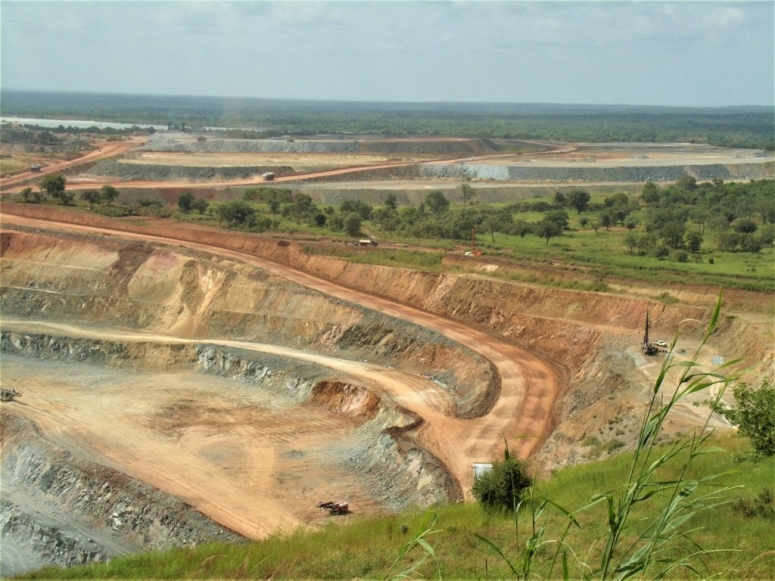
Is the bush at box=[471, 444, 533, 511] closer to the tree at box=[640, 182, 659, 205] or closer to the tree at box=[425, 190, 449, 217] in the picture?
the tree at box=[425, 190, 449, 217]

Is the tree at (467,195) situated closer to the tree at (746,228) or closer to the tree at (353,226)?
the tree at (353,226)

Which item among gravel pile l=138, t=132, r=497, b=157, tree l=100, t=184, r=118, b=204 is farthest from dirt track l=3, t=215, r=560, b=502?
gravel pile l=138, t=132, r=497, b=157

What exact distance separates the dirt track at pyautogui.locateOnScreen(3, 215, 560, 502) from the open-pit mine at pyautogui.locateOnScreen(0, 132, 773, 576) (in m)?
0.13

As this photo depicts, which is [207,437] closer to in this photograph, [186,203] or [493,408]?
[493,408]

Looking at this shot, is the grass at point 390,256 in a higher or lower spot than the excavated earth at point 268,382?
higher

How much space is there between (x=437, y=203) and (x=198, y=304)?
4424 centimetres

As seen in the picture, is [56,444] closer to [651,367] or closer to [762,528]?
[651,367]

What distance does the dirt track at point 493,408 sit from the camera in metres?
36.2

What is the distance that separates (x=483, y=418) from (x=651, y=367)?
26.2 ft

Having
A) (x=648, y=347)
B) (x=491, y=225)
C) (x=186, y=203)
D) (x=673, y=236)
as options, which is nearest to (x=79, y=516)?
(x=648, y=347)

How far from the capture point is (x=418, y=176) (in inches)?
5167

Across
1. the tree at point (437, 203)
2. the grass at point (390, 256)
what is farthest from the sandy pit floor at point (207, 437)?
the tree at point (437, 203)

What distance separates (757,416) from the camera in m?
22.9

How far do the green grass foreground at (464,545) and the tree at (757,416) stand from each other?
0.66m
